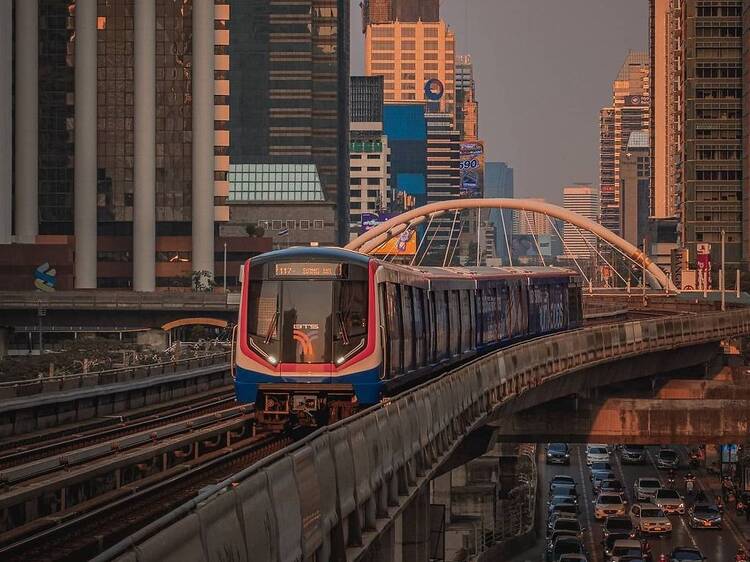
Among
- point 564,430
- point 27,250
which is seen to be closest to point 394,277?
point 564,430

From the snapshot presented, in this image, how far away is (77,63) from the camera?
16875cm

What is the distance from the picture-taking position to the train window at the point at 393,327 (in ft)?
94.0

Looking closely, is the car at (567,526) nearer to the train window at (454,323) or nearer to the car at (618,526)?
the car at (618,526)

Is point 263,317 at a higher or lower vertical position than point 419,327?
higher

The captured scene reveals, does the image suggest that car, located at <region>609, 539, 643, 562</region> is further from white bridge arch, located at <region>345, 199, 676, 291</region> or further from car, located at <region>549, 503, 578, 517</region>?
white bridge arch, located at <region>345, 199, 676, 291</region>

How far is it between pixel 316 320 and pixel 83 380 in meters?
17.7

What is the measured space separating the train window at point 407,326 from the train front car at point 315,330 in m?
2.70

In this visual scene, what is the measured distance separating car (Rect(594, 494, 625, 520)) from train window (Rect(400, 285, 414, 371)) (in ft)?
132

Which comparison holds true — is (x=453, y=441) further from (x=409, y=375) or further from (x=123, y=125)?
(x=123, y=125)

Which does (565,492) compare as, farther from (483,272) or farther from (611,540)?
(483,272)

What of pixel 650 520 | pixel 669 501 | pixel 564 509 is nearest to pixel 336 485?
pixel 650 520

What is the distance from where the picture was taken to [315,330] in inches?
1088

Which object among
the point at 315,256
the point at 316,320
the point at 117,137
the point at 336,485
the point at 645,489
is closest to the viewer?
the point at 336,485

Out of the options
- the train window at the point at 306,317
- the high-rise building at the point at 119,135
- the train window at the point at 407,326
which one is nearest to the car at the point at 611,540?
the train window at the point at 407,326
